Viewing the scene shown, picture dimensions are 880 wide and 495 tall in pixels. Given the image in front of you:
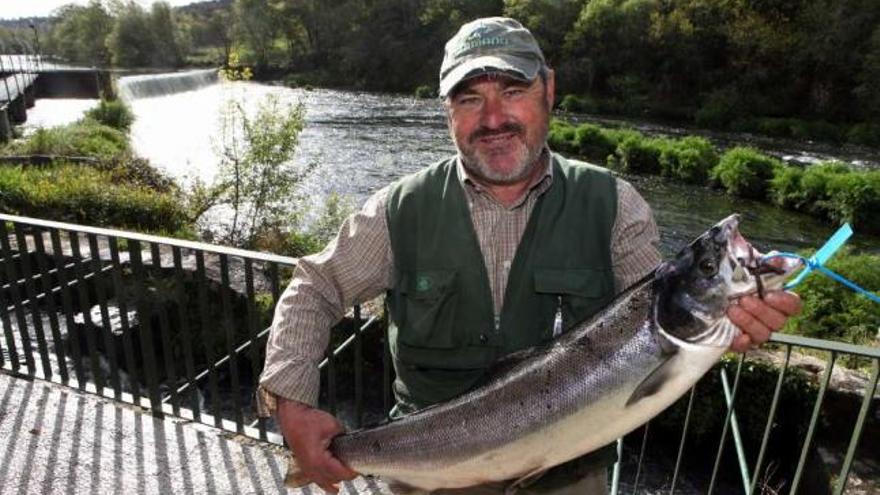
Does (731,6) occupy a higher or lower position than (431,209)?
higher

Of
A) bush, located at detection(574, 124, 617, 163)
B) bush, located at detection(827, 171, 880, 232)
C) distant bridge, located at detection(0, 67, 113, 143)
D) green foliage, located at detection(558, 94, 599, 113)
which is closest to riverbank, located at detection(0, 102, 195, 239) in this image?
bush, located at detection(827, 171, 880, 232)

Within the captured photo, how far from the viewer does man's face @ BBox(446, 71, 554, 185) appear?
220 centimetres

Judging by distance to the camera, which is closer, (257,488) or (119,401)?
(257,488)

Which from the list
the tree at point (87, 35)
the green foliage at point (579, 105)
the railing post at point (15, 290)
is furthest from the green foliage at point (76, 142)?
the tree at point (87, 35)

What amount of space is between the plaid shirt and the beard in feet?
0.29

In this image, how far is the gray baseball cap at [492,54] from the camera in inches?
84.5

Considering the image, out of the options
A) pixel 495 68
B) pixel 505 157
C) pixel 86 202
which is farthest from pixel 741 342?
pixel 86 202

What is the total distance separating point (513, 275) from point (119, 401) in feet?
12.0

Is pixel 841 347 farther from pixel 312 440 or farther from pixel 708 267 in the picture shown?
pixel 312 440

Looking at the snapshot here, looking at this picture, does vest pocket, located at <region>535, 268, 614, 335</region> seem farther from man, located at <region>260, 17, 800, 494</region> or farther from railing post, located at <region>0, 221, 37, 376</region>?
railing post, located at <region>0, 221, 37, 376</region>

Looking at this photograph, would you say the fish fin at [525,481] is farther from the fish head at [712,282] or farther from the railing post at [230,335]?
the railing post at [230,335]

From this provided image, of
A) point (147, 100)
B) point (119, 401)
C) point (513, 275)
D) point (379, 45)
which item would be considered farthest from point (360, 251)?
point (379, 45)

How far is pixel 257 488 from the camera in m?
3.82

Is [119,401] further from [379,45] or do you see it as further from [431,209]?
[379,45]
